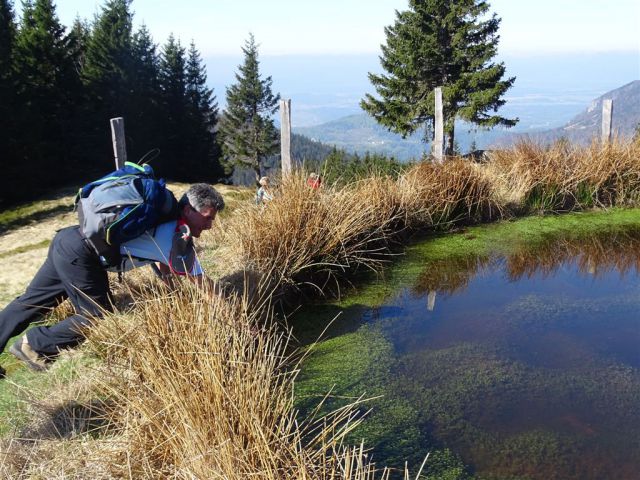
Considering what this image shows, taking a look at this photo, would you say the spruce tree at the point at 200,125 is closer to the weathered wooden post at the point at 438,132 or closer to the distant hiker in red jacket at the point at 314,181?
the weathered wooden post at the point at 438,132

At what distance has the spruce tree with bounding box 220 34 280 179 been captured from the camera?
3578 centimetres

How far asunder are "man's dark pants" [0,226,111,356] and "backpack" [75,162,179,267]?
5.3 inches

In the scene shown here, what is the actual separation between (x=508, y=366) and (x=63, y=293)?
98.7 inches

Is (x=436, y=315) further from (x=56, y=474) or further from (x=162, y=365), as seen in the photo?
(x=56, y=474)

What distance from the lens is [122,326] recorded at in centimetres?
274

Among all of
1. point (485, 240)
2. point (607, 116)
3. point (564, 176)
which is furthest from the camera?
point (607, 116)

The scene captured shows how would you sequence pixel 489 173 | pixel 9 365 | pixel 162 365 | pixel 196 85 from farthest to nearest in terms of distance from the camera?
pixel 196 85
pixel 489 173
pixel 9 365
pixel 162 365

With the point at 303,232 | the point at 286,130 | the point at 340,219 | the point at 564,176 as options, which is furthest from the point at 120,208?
the point at 564,176

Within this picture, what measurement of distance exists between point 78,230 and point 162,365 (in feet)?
3.05

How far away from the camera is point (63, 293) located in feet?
9.47

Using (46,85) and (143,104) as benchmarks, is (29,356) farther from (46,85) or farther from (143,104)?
(143,104)

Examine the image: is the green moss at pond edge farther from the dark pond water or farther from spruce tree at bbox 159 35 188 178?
spruce tree at bbox 159 35 188 178

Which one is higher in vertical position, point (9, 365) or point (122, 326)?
point (122, 326)

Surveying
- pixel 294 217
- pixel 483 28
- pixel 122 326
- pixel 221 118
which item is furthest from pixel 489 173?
pixel 221 118
